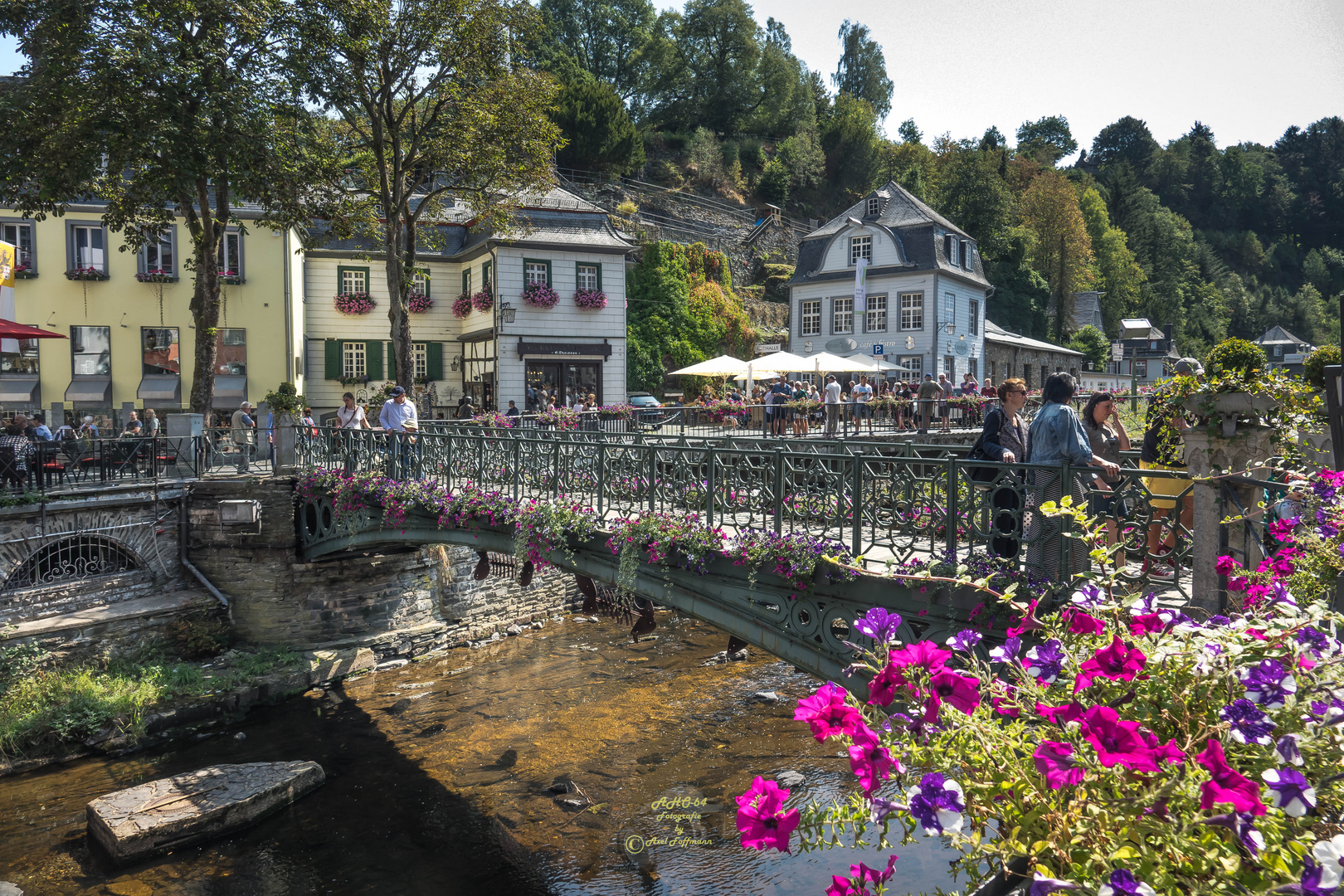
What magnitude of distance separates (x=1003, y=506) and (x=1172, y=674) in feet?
11.0

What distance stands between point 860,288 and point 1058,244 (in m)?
27.7

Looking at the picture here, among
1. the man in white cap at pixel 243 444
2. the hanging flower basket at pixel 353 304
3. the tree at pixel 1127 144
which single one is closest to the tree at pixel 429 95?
the man in white cap at pixel 243 444

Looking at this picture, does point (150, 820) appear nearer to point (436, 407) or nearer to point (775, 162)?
point (436, 407)

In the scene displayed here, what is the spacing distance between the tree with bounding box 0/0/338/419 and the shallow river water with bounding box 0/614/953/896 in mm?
7994

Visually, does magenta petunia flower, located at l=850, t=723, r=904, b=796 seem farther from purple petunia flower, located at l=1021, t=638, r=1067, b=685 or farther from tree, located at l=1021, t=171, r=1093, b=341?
tree, located at l=1021, t=171, r=1093, b=341

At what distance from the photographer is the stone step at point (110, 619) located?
40.8 feet

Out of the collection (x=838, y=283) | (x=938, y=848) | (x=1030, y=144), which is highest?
(x=1030, y=144)

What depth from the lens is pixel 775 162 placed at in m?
54.5

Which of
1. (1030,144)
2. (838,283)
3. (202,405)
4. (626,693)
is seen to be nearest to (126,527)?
(202,405)

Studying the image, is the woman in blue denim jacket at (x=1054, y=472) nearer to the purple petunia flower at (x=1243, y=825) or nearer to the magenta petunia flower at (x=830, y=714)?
the magenta petunia flower at (x=830, y=714)

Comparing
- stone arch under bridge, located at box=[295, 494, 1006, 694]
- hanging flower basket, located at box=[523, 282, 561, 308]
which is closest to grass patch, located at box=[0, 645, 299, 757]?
stone arch under bridge, located at box=[295, 494, 1006, 694]

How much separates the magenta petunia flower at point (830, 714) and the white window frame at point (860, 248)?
1401 inches

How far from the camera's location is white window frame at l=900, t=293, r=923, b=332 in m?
35.1

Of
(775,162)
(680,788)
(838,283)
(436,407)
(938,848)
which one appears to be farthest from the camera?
(775,162)
